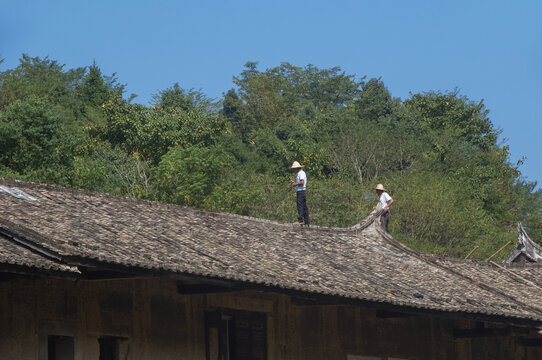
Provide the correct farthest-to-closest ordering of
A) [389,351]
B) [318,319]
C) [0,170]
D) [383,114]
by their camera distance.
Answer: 1. [383,114]
2. [0,170]
3. [389,351]
4. [318,319]

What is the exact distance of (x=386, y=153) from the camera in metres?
56.0

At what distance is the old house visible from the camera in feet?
42.3

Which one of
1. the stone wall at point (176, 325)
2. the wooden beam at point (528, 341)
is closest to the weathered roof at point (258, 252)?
the stone wall at point (176, 325)

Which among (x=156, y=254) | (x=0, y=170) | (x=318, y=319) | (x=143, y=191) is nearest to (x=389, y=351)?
(x=318, y=319)

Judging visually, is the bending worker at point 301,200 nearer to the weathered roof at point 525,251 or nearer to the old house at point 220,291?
the old house at point 220,291

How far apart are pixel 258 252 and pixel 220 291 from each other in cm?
241

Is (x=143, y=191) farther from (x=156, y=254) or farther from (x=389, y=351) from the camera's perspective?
(x=156, y=254)

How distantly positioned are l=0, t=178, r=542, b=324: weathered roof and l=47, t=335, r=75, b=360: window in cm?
141

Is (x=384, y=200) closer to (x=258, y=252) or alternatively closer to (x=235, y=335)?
(x=258, y=252)

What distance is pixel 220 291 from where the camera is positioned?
14609mm

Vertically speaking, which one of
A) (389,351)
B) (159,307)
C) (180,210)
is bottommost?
(389,351)

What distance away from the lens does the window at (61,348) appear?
1343 cm

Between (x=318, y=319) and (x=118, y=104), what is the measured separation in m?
35.8

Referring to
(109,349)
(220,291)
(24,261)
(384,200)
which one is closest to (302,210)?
(384,200)
